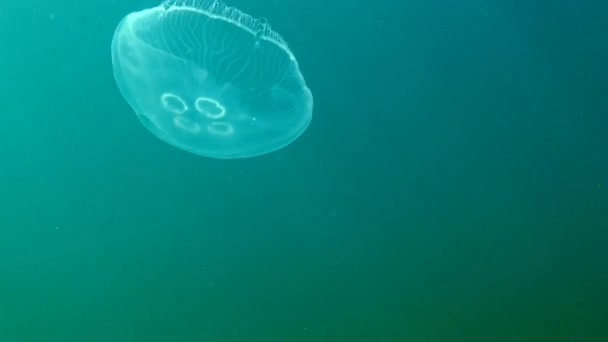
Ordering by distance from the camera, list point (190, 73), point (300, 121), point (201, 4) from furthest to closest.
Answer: point (300, 121) < point (190, 73) < point (201, 4)

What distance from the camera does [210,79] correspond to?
14.9ft

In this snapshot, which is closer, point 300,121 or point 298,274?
point 300,121

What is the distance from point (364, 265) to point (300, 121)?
2.13 meters

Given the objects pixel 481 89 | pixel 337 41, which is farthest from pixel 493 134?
pixel 337 41

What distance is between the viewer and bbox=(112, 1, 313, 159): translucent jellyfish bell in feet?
12.9

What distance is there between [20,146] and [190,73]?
2336mm

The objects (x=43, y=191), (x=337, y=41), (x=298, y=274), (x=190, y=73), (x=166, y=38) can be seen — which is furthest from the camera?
(x=298, y=274)

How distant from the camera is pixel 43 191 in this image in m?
5.72

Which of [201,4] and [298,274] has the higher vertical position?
[201,4]

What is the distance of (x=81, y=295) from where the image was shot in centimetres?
596

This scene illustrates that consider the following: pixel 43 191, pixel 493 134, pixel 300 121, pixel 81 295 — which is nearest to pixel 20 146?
pixel 43 191

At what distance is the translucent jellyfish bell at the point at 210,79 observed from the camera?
12.9 feet

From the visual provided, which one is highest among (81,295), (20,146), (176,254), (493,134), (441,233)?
(493,134)

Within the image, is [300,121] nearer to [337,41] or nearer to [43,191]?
[337,41]
